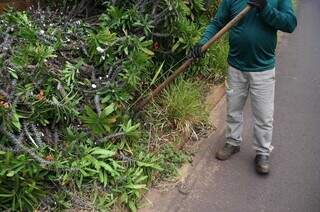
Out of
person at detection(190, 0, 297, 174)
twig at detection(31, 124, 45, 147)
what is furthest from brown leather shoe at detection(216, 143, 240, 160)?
twig at detection(31, 124, 45, 147)

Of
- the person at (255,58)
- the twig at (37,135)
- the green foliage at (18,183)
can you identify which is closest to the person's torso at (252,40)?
the person at (255,58)

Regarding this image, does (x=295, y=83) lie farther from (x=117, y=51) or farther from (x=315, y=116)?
(x=117, y=51)

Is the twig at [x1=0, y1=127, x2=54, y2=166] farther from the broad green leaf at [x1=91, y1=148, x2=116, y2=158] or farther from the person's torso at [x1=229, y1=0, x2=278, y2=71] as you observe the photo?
the person's torso at [x1=229, y1=0, x2=278, y2=71]

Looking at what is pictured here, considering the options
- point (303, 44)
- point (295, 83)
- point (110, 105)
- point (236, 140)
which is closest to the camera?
point (110, 105)

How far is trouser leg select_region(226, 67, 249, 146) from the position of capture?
4062mm

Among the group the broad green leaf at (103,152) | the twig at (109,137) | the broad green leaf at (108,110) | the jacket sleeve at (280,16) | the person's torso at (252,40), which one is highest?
the jacket sleeve at (280,16)

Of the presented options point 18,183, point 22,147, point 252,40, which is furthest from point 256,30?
point 18,183

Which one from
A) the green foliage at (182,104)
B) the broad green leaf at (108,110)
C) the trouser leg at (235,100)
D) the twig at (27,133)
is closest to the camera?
the twig at (27,133)

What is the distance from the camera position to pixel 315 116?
17.5 ft

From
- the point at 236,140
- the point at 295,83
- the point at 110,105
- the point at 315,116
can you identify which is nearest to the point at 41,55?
the point at 110,105

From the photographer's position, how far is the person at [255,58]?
364cm

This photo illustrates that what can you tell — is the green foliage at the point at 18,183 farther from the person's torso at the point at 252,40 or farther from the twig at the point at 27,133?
the person's torso at the point at 252,40

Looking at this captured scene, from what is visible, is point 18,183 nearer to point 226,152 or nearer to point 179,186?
point 179,186

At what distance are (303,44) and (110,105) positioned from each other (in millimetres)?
5145
